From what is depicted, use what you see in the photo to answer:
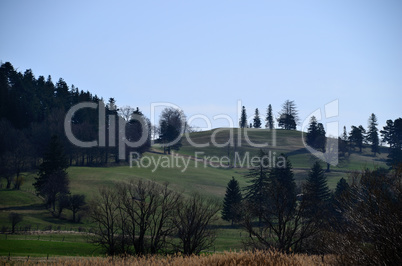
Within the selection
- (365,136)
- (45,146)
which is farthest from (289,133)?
(45,146)

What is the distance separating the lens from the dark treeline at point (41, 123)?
81125 millimetres

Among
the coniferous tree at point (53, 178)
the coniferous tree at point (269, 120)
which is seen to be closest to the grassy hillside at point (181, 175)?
the coniferous tree at point (53, 178)

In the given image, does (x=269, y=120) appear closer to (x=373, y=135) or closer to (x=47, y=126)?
(x=373, y=135)

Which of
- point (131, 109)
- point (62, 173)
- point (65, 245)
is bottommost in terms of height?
point (65, 245)

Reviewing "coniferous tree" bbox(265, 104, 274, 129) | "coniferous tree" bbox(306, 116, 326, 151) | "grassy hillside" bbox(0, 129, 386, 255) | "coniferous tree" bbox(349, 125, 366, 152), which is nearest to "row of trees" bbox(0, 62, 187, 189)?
"grassy hillside" bbox(0, 129, 386, 255)

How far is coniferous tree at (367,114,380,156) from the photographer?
135 metres

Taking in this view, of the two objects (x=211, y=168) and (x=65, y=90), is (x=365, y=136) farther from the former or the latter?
(x=65, y=90)

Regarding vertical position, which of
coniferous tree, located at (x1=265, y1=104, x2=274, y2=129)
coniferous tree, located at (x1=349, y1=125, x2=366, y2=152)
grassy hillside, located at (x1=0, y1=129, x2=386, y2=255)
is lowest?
grassy hillside, located at (x1=0, y1=129, x2=386, y2=255)

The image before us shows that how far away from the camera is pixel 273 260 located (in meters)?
12.5

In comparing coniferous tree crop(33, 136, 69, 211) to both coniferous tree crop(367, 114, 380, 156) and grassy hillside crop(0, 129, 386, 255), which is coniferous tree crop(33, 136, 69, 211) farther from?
coniferous tree crop(367, 114, 380, 156)

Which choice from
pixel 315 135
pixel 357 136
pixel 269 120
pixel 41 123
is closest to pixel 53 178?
pixel 41 123

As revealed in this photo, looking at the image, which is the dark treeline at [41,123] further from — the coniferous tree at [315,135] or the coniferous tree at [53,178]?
the coniferous tree at [315,135]

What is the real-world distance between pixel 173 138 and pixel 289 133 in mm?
Result: 60529

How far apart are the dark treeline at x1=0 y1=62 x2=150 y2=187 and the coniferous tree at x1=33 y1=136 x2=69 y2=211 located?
7727mm
